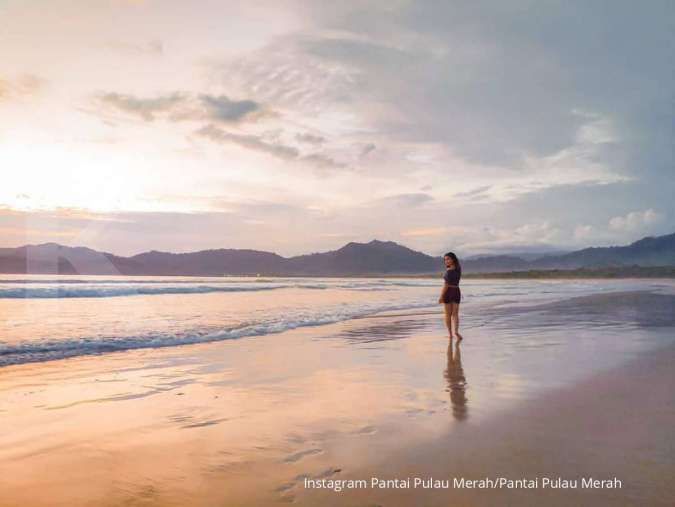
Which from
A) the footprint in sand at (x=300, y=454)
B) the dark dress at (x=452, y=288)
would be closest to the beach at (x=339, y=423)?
the footprint in sand at (x=300, y=454)

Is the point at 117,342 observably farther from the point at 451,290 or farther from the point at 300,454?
the point at 300,454

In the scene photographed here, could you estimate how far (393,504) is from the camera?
11.3ft

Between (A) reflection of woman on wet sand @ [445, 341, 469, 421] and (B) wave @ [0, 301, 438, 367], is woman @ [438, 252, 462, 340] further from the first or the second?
(B) wave @ [0, 301, 438, 367]

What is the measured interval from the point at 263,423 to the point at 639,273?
126311 millimetres

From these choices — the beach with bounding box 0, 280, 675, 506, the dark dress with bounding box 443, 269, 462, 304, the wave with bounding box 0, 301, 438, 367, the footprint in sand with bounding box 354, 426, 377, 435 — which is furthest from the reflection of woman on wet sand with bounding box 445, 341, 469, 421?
the wave with bounding box 0, 301, 438, 367

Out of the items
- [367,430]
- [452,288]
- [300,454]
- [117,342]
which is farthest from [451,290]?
[300,454]

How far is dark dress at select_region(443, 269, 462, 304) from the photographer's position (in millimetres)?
13203

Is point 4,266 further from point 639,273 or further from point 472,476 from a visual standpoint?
point 639,273

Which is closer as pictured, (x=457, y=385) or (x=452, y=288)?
(x=457, y=385)

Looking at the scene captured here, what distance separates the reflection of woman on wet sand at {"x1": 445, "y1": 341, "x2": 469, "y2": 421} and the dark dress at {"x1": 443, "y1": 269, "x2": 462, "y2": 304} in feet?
9.96

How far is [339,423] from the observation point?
534 cm

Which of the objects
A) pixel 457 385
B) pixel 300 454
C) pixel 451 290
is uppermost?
pixel 451 290

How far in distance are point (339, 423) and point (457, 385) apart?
8.23 ft

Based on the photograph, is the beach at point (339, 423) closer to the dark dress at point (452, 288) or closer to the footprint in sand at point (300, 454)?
the footprint in sand at point (300, 454)
